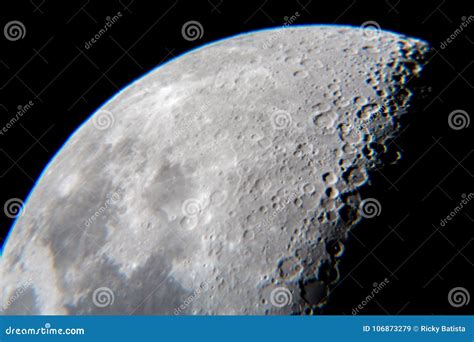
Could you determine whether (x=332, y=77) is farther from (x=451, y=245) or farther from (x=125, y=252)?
(x=125, y=252)

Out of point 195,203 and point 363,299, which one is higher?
point 363,299

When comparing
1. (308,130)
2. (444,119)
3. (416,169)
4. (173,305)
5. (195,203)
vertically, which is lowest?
(173,305)

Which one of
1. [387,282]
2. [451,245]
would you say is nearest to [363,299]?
[387,282]

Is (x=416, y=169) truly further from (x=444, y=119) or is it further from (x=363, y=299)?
(x=363, y=299)

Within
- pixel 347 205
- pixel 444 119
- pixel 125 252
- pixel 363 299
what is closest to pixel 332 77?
pixel 444 119

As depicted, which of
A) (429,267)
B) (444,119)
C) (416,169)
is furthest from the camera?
(444,119)

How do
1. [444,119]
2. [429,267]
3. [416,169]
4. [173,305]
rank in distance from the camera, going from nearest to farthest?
1. [173,305]
2. [429,267]
3. [416,169]
4. [444,119]

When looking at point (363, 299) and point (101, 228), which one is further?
point (101, 228)
